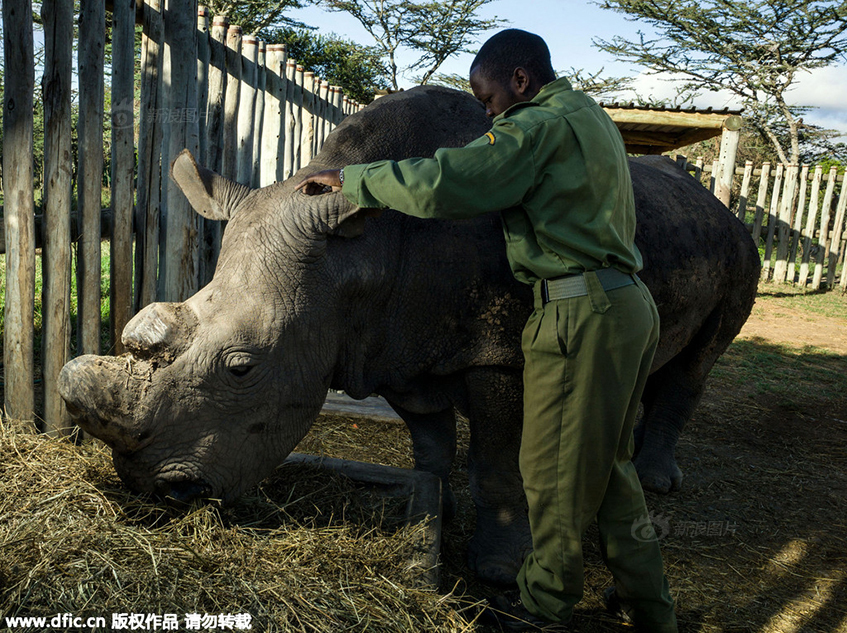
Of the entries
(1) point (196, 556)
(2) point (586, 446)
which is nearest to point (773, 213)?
(2) point (586, 446)

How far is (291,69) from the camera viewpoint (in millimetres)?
7422

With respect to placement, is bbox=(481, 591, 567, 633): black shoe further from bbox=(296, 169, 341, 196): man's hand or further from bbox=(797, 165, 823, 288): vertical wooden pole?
bbox=(797, 165, 823, 288): vertical wooden pole

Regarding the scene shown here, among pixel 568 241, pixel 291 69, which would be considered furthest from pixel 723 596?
pixel 291 69

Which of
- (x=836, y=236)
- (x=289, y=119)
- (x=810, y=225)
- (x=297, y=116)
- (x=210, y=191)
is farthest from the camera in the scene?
(x=836, y=236)

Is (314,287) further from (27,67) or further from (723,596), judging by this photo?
(723,596)

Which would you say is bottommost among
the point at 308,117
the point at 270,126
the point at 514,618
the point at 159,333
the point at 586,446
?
the point at 514,618

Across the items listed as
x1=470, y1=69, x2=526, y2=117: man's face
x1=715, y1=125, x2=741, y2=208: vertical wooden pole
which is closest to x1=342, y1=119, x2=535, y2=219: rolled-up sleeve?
x1=470, y1=69, x2=526, y2=117: man's face

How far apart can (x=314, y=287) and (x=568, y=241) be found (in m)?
0.97

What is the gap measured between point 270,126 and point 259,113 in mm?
438

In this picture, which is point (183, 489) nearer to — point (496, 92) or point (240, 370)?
point (240, 370)

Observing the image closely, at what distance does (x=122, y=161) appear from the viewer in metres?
4.18

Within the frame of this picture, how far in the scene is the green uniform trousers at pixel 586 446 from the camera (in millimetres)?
2740

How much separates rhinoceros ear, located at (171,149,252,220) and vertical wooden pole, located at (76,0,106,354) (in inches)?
41.1

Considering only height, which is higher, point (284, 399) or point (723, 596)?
point (284, 399)
